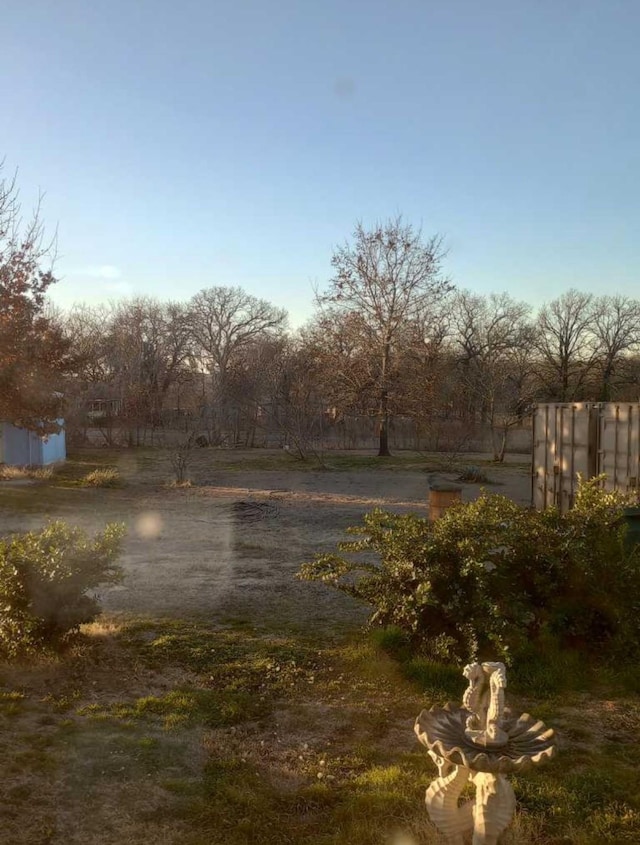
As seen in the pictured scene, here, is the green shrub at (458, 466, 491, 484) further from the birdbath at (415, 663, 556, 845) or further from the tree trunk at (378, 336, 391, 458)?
the birdbath at (415, 663, 556, 845)

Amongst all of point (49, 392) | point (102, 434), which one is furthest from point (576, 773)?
point (102, 434)

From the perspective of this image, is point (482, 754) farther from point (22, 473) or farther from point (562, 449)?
point (22, 473)

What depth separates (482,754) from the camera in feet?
7.50

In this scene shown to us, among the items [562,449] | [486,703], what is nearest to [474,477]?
[562,449]

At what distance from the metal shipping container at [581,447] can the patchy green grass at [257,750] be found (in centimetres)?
445

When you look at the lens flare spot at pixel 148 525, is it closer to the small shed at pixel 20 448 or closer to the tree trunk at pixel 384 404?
the small shed at pixel 20 448

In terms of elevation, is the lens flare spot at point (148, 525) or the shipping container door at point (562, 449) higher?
the shipping container door at point (562, 449)

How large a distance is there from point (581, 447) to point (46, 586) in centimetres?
815

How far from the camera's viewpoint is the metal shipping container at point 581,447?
8.99m

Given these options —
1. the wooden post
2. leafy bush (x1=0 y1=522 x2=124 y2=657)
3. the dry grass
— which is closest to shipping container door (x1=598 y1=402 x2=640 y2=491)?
the wooden post

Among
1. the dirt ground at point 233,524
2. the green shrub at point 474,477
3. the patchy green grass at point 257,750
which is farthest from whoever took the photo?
the green shrub at point 474,477

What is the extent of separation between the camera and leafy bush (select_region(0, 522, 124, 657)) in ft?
16.3

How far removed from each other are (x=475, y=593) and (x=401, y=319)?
77.8 ft

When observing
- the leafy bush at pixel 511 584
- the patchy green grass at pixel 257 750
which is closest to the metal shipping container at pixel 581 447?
the leafy bush at pixel 511 584
